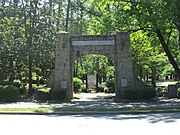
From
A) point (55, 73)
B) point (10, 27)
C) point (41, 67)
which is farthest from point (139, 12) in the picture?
point (41, 67)

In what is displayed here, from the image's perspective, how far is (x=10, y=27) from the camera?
32.2 m

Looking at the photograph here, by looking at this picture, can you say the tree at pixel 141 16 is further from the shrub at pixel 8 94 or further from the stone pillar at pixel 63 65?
the shrub at pixel 8 94

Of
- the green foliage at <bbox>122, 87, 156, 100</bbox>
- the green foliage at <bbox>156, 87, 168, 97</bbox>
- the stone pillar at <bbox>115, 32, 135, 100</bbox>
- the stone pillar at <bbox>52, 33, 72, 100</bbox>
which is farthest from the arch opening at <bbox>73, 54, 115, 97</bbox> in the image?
the green foliage at <bbox>122, 87, 156, 100</bbox>

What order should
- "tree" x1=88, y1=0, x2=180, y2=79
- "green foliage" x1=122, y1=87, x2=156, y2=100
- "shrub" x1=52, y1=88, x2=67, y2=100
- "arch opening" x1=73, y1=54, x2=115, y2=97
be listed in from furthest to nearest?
"arch opening" x1=73, y1=54, x2=115, y2=97 < "shrub" x1=52, y1=88, x2=67, y2=100 < "green foliage" x1=122, y1=87, x2=156, y2=100 < "tree" x1=88, y1=0, x2=180, y2=79

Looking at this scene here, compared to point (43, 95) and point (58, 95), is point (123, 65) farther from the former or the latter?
point (43, 95)

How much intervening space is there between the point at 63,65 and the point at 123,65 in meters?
4.73

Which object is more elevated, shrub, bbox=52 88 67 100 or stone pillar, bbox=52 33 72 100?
stone pillar, bbox=52 33 72 100

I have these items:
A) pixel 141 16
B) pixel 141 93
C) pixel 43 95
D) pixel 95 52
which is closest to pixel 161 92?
pixel 141 93

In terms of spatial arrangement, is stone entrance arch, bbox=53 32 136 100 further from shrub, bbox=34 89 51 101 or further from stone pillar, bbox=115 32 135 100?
shrub, bbox=34 89 51 101

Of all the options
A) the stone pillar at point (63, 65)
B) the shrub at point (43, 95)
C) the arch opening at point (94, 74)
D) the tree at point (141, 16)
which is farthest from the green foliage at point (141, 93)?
the arch opening at point (94, 74)

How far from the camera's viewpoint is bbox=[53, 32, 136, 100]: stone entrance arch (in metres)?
26.4

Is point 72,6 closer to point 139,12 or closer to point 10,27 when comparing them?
point 10,27

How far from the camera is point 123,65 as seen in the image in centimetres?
2664

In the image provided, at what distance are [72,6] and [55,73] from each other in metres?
21.0
